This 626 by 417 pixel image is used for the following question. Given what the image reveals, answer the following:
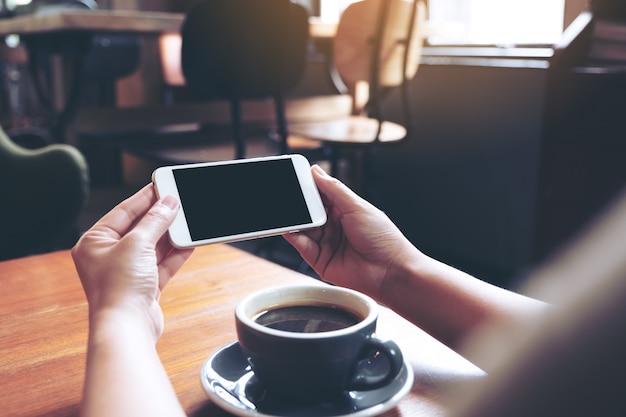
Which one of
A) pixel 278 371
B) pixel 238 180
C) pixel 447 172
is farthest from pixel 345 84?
pixel 278 371

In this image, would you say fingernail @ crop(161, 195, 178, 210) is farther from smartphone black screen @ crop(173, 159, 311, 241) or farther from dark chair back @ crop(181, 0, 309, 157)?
dark chair back @ crop(181, 0, 309, 157)

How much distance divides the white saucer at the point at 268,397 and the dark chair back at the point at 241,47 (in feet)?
5.28

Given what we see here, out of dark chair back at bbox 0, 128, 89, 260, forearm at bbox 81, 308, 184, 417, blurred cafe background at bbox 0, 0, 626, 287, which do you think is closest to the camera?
forearm at bbox 81, 308, 184, 417

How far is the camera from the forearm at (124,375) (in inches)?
16.0

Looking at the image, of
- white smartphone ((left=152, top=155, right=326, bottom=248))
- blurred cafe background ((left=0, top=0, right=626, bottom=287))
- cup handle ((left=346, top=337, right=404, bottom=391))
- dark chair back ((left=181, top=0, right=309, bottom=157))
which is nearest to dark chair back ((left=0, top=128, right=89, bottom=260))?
blurred cafe background ((left=0, top=0, right=626, bottom=287))

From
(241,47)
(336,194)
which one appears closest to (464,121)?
(241,47)

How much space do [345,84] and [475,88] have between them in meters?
0.75

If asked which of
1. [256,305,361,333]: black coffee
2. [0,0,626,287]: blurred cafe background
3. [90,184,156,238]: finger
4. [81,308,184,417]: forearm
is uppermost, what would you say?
[90,184,156,238]: finger

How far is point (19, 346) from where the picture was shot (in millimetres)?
593

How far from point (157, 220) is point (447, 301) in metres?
0.28

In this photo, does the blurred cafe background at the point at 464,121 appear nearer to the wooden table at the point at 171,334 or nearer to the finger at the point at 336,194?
the wooden table at the point at 171,334

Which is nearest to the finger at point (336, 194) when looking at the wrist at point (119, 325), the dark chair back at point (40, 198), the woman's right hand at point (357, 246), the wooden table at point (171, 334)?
the woman's right hand at point (357, 246)

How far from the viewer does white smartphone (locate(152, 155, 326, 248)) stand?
1.97 feet

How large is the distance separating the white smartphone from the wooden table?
4.1 inches
